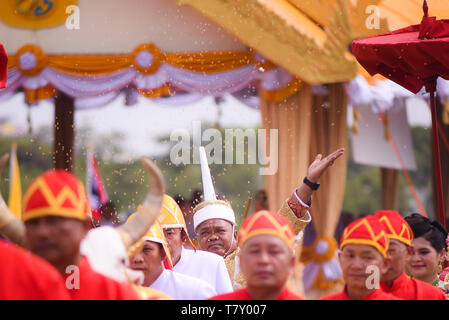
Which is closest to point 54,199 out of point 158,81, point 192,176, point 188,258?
point 188,258

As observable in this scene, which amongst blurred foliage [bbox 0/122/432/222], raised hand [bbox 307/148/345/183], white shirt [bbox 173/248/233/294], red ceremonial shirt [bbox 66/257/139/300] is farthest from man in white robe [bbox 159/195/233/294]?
blurred foliage [bbox 0/122/432/222]

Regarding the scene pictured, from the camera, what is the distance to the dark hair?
4.61 m

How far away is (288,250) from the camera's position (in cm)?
315

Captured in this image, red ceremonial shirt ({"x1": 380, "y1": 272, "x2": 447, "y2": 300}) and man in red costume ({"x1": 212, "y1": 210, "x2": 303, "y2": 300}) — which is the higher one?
man in red costume ({"x1": 212, "y1": 210, "x2": 303, "y2": 300})

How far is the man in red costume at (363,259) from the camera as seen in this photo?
3393mm

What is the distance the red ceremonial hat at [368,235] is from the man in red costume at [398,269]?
0.99 feet

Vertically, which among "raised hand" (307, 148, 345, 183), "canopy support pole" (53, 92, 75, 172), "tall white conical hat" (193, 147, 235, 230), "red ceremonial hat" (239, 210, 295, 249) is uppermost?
"canopy support pole" (53, 92, 75, 172)

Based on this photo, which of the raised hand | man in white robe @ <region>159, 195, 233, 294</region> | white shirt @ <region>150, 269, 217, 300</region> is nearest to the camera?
the raised hand

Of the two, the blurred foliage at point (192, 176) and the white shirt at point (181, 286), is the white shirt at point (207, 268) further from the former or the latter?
the blurred foliage at point (192, 176)

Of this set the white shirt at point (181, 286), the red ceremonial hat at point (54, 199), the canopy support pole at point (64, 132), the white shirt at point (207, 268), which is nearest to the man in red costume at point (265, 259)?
the red ceremonial hat at point (54, 199)

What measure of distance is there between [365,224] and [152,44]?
5592 millimetres

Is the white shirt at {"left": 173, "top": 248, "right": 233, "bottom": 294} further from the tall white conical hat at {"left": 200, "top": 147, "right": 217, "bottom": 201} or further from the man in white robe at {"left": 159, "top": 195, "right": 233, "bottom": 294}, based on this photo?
the tall white conical hat at {"left": 200, "top": 147, "right": 217, "bottom": 201}

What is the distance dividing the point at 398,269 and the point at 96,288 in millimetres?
1629

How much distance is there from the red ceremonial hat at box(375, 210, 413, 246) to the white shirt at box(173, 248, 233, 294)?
44.2 inches
